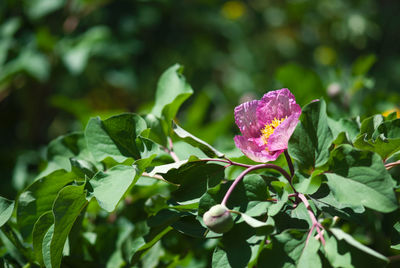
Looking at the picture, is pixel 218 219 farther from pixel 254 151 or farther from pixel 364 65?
pixel 364 65

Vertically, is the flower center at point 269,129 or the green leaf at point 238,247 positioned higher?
the flower center at point 269,129

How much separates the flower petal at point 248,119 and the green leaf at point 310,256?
188mm

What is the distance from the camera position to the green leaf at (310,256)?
1.57 ft

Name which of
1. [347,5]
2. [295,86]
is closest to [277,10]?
[347,5]

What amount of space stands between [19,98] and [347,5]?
2198 mm

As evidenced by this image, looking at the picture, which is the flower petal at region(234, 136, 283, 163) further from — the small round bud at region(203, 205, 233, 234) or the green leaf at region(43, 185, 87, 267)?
the green leaf at region(43, 185, 87, 267)

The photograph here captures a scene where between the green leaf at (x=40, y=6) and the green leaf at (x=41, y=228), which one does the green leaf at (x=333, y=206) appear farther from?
the green leaf at (x=40, y=6)

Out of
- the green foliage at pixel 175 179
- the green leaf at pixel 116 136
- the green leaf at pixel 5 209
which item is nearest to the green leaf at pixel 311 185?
the green foliage at pixel 175 179

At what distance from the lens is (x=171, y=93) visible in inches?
30.3

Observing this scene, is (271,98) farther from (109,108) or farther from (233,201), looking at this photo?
(109,108)

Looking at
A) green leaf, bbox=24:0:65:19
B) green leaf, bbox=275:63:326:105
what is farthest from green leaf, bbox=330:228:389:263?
green leaf, bbox=24:0:65:19

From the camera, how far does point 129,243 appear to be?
0.78 meters

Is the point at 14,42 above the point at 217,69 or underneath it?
above

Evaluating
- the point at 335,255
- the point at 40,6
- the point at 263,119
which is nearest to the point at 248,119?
the point at 263,119
